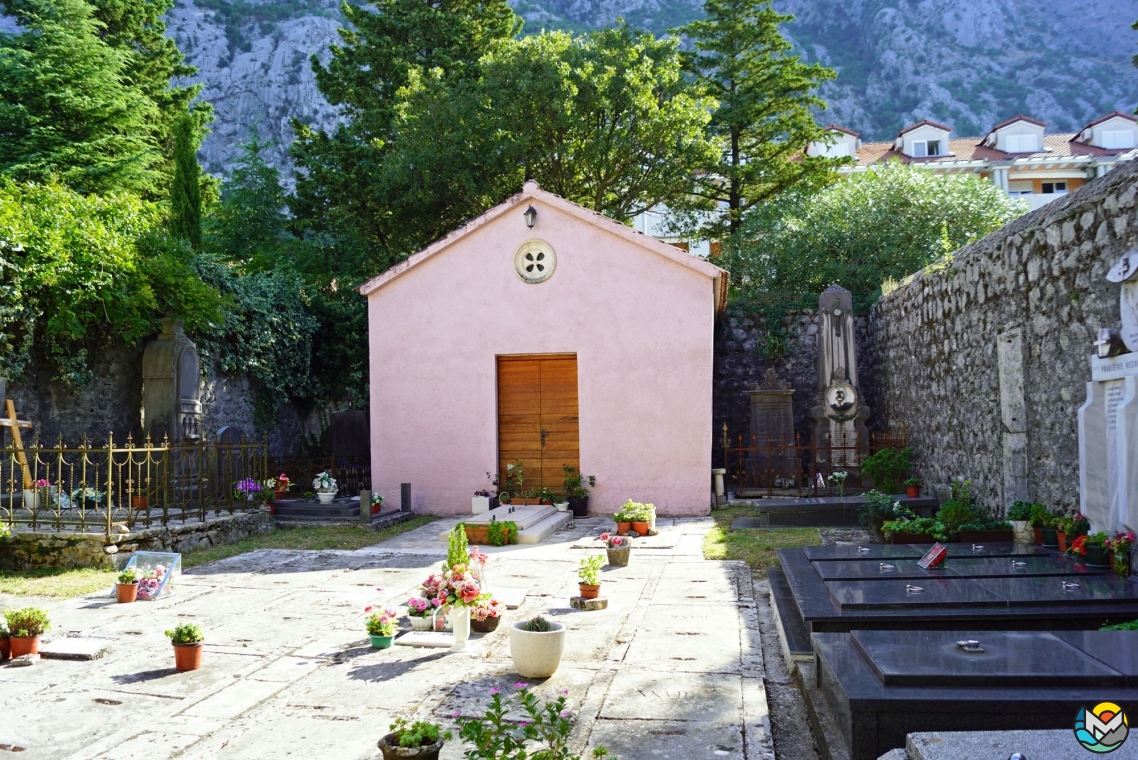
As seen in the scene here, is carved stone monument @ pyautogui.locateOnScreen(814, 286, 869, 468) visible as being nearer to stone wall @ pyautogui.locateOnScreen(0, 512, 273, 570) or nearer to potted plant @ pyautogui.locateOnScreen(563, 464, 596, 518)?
potted plant @ pyautogui.locateOnScreen(563, 464, 596, 518)

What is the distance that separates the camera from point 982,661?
4176 millimetres

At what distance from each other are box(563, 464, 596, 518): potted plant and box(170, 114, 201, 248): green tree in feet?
34.1

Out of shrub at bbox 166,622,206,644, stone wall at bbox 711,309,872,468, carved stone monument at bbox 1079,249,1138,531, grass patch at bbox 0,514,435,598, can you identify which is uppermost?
stone wall at bbox 711,309,872,468

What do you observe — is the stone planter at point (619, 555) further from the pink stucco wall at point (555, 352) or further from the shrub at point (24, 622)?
the shrub at point (24, 622)

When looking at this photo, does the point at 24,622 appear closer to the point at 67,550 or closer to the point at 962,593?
the point at 67,550

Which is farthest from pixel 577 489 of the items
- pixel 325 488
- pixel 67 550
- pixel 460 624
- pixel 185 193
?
pixel 185 193

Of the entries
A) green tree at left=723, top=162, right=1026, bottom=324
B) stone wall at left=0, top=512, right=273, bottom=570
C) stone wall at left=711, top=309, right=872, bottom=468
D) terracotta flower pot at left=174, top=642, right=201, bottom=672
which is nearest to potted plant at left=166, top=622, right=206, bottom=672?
terracotta flower pot at left=174, top=642, right=201, bottom=672

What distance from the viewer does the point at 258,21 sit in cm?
5538

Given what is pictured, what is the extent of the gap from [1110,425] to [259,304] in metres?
14.7

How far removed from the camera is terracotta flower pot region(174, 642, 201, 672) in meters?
5.93

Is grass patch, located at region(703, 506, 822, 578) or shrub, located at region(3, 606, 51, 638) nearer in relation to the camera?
shrub, located at region(3, 606, 51, 638)

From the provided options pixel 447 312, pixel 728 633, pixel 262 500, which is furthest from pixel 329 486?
pixel 728 633

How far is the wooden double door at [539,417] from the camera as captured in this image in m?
14.9

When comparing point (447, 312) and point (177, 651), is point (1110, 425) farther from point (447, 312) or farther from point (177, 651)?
point (447, 312)
